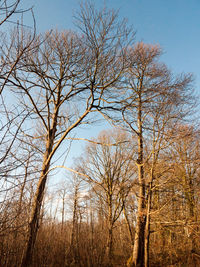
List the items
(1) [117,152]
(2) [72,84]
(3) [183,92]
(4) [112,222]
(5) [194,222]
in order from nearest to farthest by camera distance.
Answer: (2) [72,84] → (5) [194,222] → (3) [183,92] → (4) [112,222] → (1) [117,152]

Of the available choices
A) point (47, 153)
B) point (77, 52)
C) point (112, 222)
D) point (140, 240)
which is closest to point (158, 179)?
point (140, 240)

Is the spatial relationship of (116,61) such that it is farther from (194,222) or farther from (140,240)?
(140,240)

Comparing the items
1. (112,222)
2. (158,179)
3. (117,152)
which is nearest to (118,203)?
(112,222)

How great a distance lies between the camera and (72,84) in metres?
4.34

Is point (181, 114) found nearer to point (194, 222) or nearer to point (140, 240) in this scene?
point (194, 222)

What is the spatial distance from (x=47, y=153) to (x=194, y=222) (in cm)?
485

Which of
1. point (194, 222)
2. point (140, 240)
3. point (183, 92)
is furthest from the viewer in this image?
point (140, 240)

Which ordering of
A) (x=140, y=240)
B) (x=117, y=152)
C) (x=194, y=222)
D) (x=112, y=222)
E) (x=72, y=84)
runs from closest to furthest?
(x=72, y=84) < (x=194, y=222) < (x=140, y=240) < (x=112, y=222) < (x=117, y=152)

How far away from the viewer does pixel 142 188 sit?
739cm

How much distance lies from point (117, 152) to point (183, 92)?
668 cm

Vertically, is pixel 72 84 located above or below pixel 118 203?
above

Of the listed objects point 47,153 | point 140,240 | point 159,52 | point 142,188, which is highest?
point 159,52

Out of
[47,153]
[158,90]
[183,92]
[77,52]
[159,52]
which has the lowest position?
[47,153]

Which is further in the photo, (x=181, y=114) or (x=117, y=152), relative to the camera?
(x=117, y=152)
